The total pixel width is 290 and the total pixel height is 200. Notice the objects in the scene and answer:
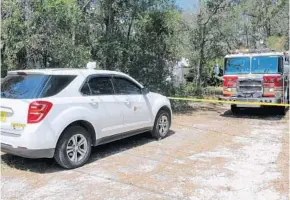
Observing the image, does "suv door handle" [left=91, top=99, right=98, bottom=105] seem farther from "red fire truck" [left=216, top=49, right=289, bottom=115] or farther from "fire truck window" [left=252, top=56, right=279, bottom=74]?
"fire truck window" [left=252, top=56, right=279, bottom=74]

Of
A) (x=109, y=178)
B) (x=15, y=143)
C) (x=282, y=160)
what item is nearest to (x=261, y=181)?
(x=282, y=160)

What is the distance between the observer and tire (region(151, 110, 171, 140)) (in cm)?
761

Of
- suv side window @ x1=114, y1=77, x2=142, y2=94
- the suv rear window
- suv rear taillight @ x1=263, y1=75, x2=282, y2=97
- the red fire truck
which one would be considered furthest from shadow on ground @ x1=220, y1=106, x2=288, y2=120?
the suv rear window

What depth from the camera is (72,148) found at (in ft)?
18.1

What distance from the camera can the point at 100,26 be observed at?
11.2 metres

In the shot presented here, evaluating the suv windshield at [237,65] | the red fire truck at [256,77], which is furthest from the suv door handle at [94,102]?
the suv windshield at [237,65]

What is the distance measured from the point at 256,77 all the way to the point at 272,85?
0.56 m

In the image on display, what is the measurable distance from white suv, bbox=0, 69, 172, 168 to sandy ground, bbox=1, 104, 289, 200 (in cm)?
40

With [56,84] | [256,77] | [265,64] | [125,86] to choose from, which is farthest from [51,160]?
[265,64]

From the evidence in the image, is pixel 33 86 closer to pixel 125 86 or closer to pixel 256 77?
pixel 125 86

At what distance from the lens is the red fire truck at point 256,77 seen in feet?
35.2

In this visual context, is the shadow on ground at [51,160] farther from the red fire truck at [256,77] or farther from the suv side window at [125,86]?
the red fire truck at [256,77]

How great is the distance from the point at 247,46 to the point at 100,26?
44.0 feet

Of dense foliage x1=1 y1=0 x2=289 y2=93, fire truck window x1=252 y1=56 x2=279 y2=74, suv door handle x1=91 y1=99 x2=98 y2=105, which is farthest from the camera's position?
fire truck window x1=252 y1=56 x2=279 y2=74
